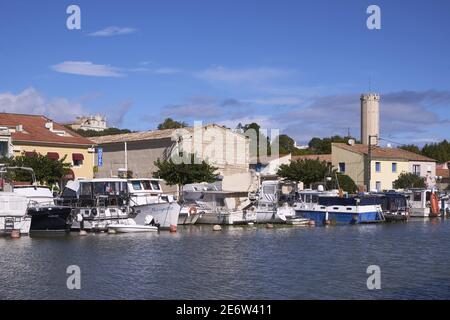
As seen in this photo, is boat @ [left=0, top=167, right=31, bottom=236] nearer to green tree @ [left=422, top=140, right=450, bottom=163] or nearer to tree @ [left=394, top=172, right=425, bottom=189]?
tree @ [left=394, top=172, right=425, bottom=189]

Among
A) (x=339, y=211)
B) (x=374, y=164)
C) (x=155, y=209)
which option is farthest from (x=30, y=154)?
(x=374, y=164)

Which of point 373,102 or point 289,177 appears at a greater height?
point 373,102

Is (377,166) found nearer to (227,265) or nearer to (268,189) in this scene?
(268,189)

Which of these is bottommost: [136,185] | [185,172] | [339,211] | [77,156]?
[339,211]

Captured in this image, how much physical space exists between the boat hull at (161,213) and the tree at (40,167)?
1407 cm

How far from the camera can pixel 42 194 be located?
4616 cm

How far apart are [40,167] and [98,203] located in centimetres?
1332

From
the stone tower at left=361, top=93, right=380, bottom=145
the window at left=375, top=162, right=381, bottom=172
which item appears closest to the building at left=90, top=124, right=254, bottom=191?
the window at left=375, top=162, right=381, bottom=172

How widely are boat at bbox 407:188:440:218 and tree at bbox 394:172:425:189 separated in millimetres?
14227

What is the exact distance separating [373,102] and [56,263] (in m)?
85.1

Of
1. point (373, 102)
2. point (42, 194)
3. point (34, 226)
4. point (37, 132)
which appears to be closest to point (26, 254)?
point (34, 226)

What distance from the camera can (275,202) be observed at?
54562mm
